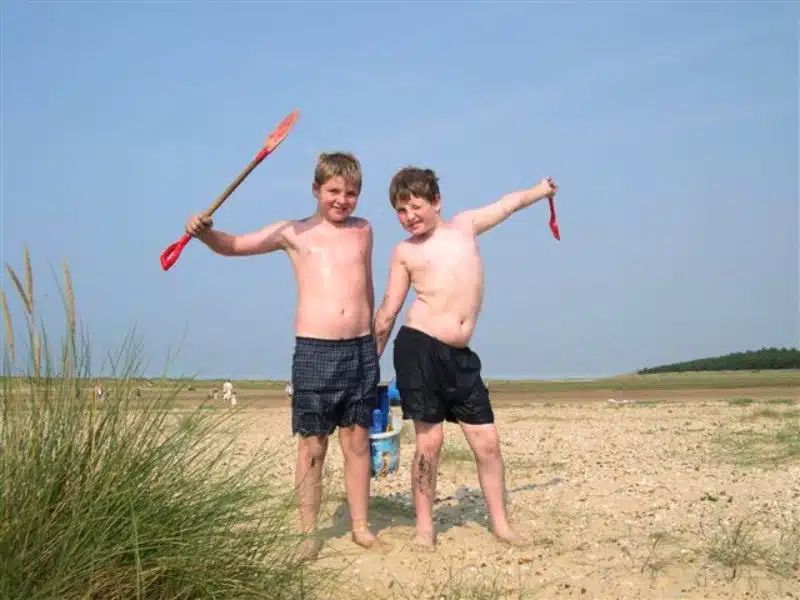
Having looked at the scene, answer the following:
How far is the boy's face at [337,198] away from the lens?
5.16 m

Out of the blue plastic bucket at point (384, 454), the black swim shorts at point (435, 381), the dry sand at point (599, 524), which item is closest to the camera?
the dry sand at point (599, 524)

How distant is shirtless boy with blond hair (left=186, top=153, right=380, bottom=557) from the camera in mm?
5008

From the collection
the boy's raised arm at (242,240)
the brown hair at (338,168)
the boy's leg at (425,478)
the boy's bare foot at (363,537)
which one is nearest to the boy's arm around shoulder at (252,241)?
the boy's raised arm at (242,240)

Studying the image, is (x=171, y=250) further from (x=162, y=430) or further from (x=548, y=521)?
(x=548, y=521)

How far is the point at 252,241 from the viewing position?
5156mm

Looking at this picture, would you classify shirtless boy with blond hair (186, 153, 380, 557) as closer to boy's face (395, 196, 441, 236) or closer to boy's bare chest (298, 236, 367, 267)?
boy's bare chest (298, 236, 367, 267)

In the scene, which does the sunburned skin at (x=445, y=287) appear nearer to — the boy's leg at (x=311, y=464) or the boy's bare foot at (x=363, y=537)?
the boy's leg at (x=311, y=464)

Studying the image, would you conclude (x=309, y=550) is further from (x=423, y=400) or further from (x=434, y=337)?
(x=434, y=337)

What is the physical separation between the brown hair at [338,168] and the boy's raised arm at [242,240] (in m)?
0.35

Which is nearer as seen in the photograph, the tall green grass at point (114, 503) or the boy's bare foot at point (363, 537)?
the tall green grass at point (114, 503)

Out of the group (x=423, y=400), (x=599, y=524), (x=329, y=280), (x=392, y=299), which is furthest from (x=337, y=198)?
(x=599, y=524)

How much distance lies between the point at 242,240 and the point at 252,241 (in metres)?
0.06

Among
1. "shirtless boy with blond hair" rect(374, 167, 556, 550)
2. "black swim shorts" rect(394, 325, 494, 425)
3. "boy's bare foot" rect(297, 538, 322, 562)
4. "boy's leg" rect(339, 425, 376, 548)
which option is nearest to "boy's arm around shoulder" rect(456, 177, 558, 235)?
"shirtless boy with blond hair" rect(374, 167, 556, 550)

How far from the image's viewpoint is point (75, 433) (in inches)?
132
